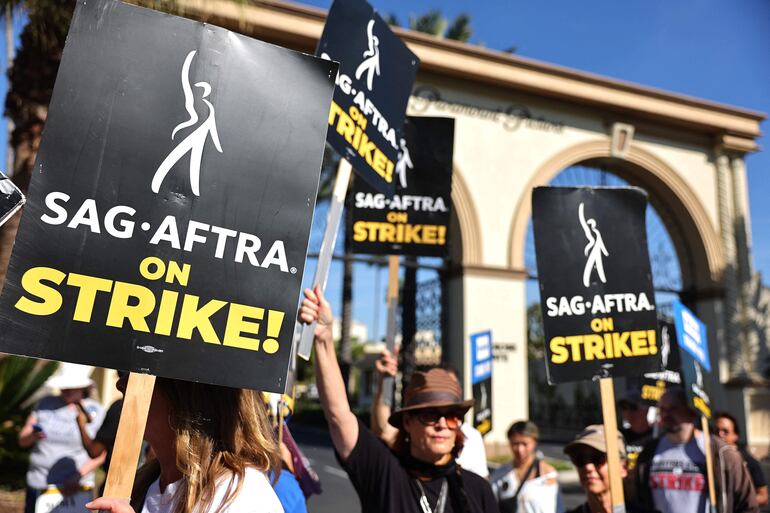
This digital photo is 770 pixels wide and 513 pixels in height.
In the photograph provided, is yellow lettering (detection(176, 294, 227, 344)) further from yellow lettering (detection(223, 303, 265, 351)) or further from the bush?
the bush

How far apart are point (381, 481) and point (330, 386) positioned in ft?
1.28

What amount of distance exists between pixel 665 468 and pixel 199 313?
3.57 m

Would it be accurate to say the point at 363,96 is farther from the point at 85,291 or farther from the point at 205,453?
the point at 205,453

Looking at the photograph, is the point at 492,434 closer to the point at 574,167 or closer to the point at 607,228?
the point at 574,167

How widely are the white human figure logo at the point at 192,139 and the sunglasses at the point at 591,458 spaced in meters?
2.47

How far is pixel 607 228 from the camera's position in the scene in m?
3.67

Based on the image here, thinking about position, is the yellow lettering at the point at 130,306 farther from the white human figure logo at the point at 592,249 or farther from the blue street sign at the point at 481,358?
the blue street sign at the point at 481,358

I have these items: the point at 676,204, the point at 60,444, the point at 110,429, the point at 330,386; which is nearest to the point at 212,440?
the point at 330,386

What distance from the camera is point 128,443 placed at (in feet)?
5.27

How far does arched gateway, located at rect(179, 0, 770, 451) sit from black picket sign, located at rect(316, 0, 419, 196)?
8.90m

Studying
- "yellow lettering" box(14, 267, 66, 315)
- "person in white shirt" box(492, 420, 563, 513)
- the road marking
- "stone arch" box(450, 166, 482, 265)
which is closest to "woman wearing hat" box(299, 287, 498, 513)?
"yellow lettering" box(14, 267, 66, 315)

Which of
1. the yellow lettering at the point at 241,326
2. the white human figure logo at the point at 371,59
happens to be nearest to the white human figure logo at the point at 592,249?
the white human figure logo at the point at 371,59

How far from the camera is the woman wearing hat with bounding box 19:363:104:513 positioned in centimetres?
500

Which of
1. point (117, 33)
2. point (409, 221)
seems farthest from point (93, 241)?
point (409, 221)
